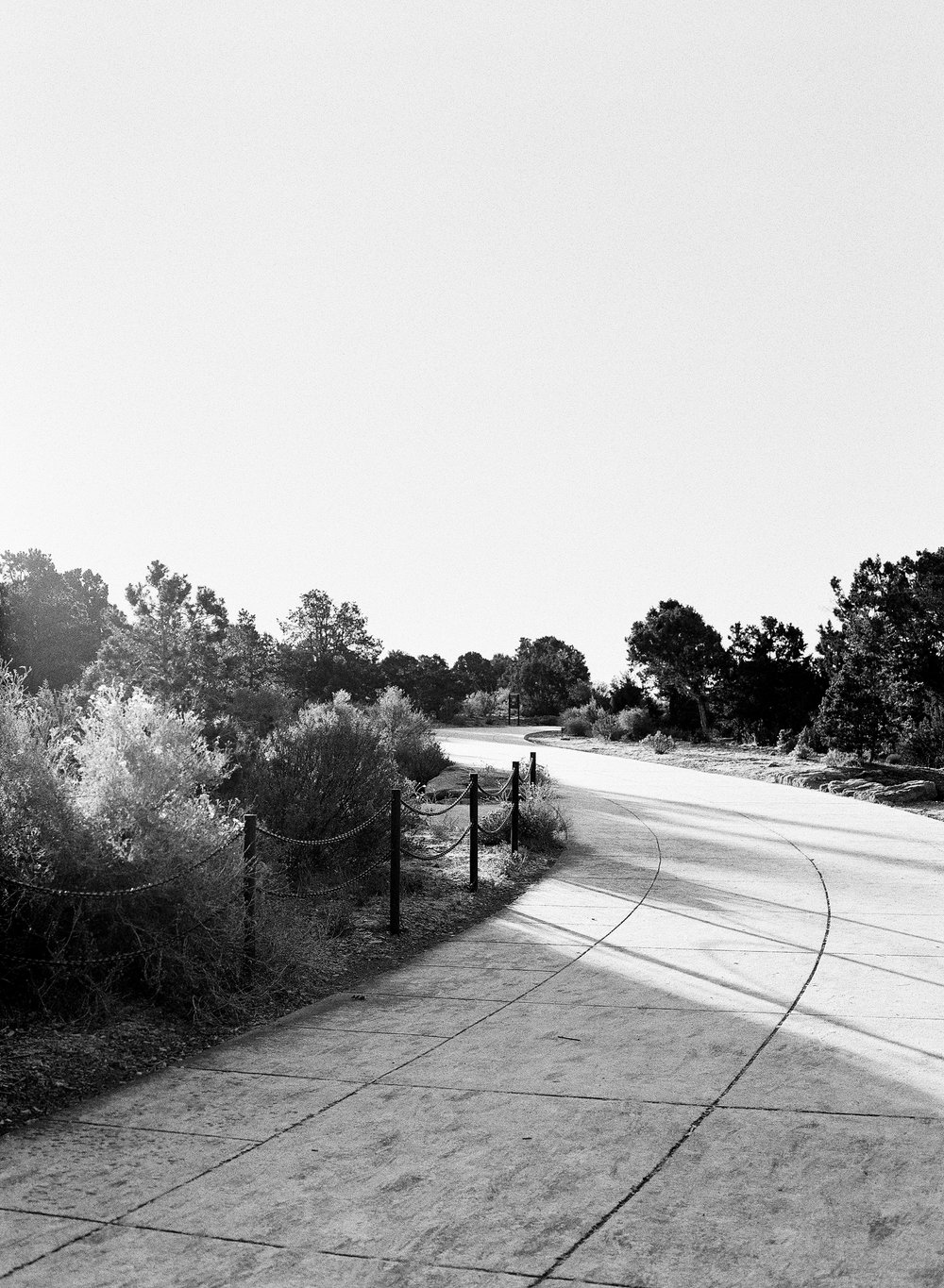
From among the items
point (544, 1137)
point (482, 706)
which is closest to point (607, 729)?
point (482, 706)

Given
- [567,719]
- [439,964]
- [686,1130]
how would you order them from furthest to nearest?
1. [567,719]
2. [439,964]
3. [686,1130]

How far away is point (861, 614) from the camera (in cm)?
3422

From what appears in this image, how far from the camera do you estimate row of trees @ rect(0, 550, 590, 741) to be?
32.9 metres

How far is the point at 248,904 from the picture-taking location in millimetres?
6973

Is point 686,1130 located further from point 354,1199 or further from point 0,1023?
point 0,1023

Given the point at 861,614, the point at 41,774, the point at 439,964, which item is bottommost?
the point at 439,964

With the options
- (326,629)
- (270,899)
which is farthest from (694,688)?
(270,899)

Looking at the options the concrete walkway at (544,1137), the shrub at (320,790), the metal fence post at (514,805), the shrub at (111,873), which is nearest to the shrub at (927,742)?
the metal fence post at (514,805)

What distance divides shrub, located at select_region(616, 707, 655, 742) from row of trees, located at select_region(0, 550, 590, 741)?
28.1 feet

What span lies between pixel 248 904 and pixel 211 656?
2907 cm

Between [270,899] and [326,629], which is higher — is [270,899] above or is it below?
below

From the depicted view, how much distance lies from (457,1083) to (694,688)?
51.1 meters

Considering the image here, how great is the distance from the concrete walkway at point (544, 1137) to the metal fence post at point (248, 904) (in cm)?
60

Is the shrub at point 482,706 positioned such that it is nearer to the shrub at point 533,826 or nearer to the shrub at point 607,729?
the shrub at point 607,729
